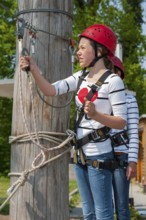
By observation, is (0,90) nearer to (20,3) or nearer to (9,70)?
(20,3)

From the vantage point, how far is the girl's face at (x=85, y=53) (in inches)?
127

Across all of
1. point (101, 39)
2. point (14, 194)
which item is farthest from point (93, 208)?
point (101, 39)

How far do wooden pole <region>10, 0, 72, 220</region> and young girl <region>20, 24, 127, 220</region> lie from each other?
110 mm

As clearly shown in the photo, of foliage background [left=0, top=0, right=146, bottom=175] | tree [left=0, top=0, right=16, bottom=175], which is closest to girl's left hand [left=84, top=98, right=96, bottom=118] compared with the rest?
foliage background [left=0, top=0, right=146, bottom=175]

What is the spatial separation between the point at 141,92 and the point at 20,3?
54.5 feet

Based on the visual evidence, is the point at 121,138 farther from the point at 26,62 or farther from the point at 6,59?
the point at 6,59

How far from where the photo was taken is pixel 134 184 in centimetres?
2322

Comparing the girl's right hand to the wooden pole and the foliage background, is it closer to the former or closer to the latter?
the wooden pole

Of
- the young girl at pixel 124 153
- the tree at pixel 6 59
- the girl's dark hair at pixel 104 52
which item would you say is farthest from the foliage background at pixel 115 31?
the girl's dark hair at pixel 104 52

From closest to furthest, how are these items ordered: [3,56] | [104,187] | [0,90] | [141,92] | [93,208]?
[104,187] < [93,208] < [0,90] < [141,92] < [3,56]

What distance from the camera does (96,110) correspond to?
2990mm

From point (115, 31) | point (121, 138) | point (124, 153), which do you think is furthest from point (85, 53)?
point (115, 31)

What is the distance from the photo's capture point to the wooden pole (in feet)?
10.3

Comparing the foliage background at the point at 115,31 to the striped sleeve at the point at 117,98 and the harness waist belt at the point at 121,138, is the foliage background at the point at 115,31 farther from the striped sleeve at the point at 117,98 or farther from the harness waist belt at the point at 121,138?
the striped sleeve at the point at 117,98
